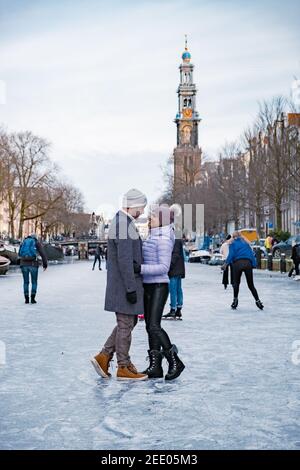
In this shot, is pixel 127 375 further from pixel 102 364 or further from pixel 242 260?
pixel 242 260

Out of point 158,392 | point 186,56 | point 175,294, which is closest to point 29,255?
point 175,294

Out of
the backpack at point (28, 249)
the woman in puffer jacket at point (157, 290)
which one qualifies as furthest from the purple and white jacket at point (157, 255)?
the backpack at point (28, 249)

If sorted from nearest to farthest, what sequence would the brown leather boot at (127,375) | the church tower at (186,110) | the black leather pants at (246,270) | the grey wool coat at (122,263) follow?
1. the grey wool coat at (122,263)
2. the brown leather boot at (127,375)
3. the black leather pants at (246,270)
4. the church tower at (186,110)

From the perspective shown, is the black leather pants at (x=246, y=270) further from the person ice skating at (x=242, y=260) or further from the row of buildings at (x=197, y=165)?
the row of buildings at (x=197, y=165)

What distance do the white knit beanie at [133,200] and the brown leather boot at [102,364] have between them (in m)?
1.52

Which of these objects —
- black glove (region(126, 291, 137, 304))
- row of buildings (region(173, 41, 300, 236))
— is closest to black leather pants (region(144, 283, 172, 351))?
black glove (region(126, 291, 137, 304))

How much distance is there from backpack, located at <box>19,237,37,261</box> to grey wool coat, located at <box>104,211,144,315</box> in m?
9.95

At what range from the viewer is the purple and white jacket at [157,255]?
760cm

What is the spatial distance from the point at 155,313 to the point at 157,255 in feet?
1.93

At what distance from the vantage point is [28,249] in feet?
56.4

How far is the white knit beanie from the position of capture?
7414 millimetres

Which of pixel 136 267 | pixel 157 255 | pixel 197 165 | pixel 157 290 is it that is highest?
pixel 197 165

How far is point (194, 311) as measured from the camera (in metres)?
15.6

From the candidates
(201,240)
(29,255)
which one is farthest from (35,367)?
(201,240)
